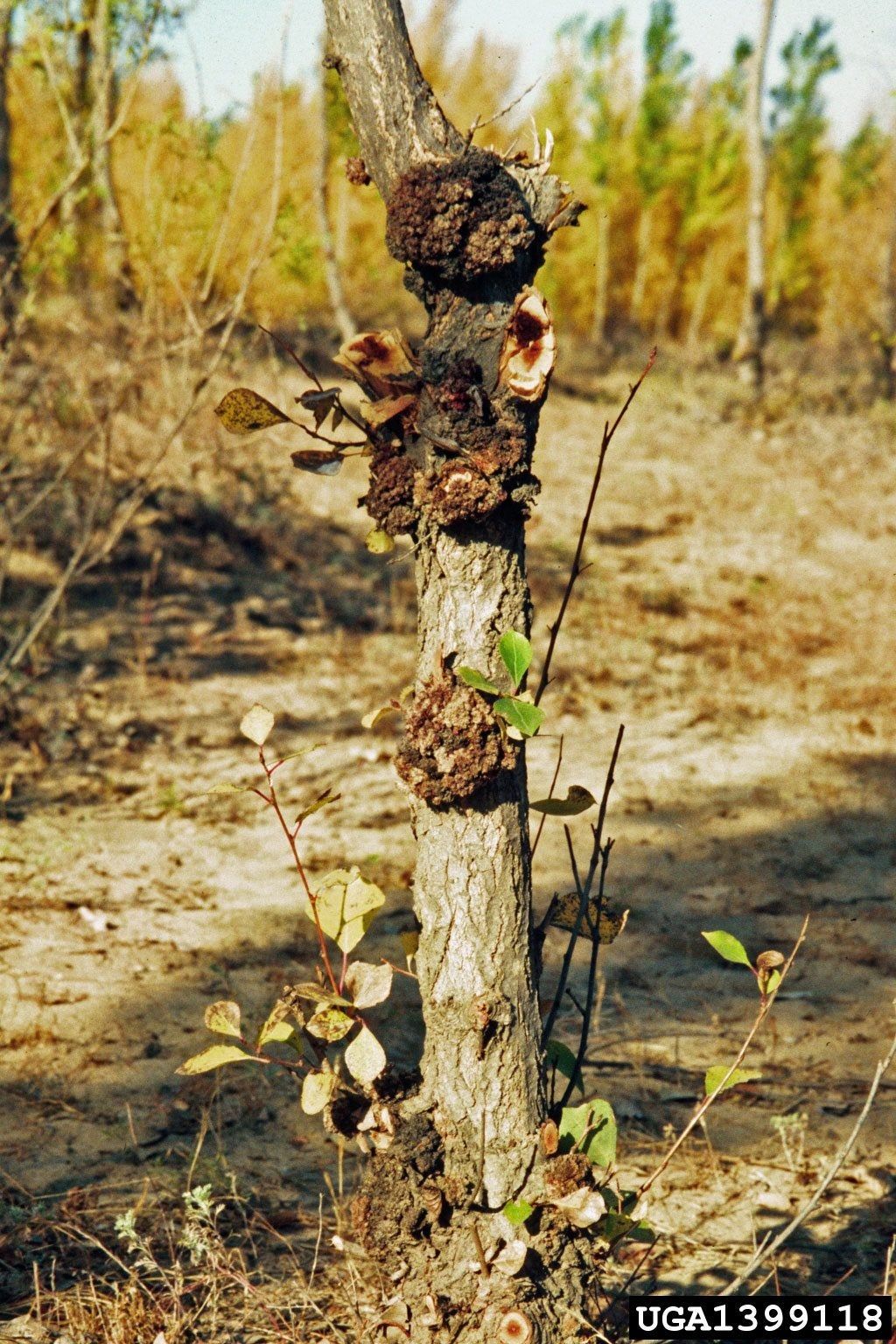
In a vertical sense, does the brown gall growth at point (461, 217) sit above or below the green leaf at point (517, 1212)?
above

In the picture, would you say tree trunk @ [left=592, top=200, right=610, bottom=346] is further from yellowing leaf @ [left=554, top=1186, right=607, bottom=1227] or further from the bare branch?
yellowing leaf @ [left=554, top=1186, right=607, bottom=1227]

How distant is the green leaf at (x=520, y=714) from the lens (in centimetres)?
160

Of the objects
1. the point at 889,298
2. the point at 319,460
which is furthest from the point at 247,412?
the point at 889,298

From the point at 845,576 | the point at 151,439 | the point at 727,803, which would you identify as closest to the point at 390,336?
the point at 727,803

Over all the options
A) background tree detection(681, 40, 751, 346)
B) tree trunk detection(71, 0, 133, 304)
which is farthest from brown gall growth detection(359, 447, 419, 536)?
background tree detection(681, 40, 751, 346)

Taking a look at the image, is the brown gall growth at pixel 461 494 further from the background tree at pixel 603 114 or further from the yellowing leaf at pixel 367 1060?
the background tree at pixel 603 114

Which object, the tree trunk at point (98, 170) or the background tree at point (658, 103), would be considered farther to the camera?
the background tree at point (658, 103)

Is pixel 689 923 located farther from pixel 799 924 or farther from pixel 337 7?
pixel 337 7

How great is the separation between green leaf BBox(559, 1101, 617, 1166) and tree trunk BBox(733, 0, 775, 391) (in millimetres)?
12255

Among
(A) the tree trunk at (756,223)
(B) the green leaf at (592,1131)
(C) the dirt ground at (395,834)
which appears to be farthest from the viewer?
(A) the tree trunk at (756,223)

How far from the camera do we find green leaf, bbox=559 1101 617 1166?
5.83 feet

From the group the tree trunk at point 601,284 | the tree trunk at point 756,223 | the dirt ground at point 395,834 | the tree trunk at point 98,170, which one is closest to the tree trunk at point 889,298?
the tree trunk at point 756,223

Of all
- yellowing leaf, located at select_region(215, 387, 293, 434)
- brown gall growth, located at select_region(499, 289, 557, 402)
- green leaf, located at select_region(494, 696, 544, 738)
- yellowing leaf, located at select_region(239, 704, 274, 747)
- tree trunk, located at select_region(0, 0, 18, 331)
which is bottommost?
yellowing leaf, located at select_region(239, 704, 274, 747)

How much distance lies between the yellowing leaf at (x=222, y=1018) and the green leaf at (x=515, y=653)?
662mm
